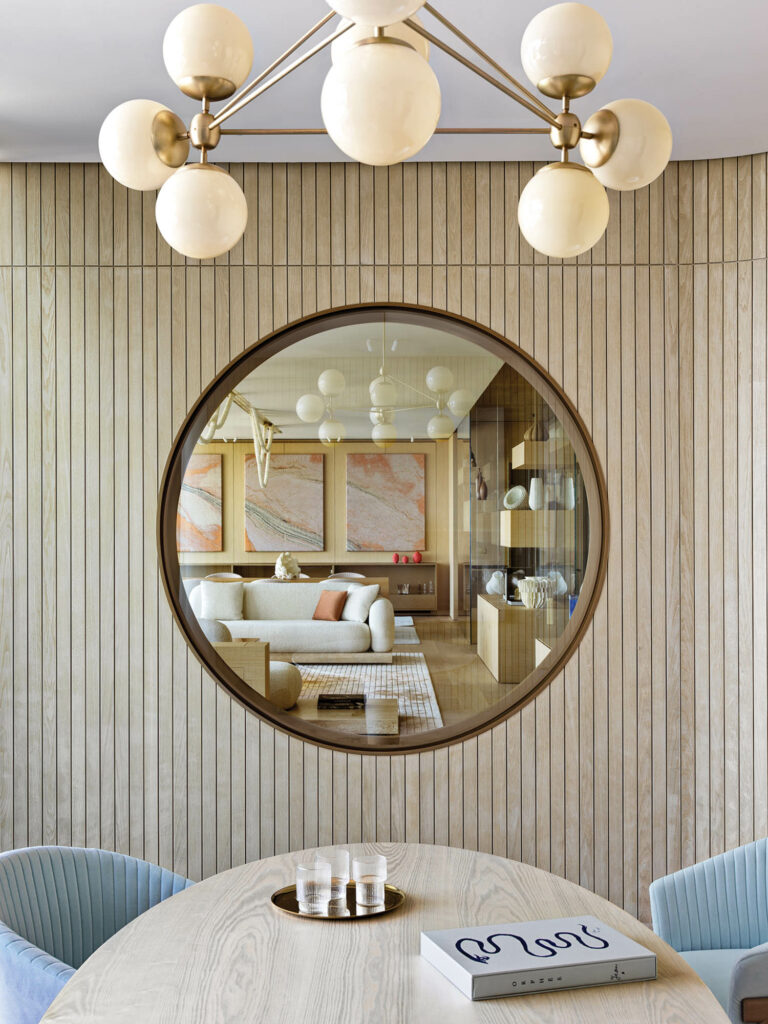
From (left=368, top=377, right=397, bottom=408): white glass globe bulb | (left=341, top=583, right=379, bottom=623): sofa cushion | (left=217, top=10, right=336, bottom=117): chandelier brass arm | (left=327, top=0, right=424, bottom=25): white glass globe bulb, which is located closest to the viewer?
(left=327, top=0, right=424, bottom=25): white glass globe bulb

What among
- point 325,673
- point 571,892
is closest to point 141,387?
point 325,673

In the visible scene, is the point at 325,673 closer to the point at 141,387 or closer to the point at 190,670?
the point at 190,670

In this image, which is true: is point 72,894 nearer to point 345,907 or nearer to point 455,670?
point 345,907

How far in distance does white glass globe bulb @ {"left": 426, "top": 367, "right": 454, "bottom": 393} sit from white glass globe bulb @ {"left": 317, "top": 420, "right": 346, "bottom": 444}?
0.36 m

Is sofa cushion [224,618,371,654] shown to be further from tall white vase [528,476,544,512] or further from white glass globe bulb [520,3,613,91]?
white glass globe bulb [520,3,613,91]

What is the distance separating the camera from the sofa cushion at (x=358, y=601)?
3.39 m

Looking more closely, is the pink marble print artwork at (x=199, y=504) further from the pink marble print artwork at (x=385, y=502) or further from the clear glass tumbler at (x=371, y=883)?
the clear glass tumbler at (x=371, y=883)

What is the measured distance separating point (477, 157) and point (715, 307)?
1003 millimetres

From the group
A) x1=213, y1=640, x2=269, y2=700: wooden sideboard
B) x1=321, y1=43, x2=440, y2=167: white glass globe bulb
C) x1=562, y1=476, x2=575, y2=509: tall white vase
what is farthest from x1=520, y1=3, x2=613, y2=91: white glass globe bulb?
x1=213, y1=640, x2=269, y2=700: wooden sideboard

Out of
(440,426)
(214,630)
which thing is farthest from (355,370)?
(214,630)

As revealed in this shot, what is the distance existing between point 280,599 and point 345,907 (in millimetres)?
1687

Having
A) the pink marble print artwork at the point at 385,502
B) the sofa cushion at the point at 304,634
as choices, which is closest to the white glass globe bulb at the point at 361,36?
the pink marble print artwork at the point at 385,502

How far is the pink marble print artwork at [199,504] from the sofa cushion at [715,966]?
203 cm

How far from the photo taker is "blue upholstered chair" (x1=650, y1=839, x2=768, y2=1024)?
221 cm
